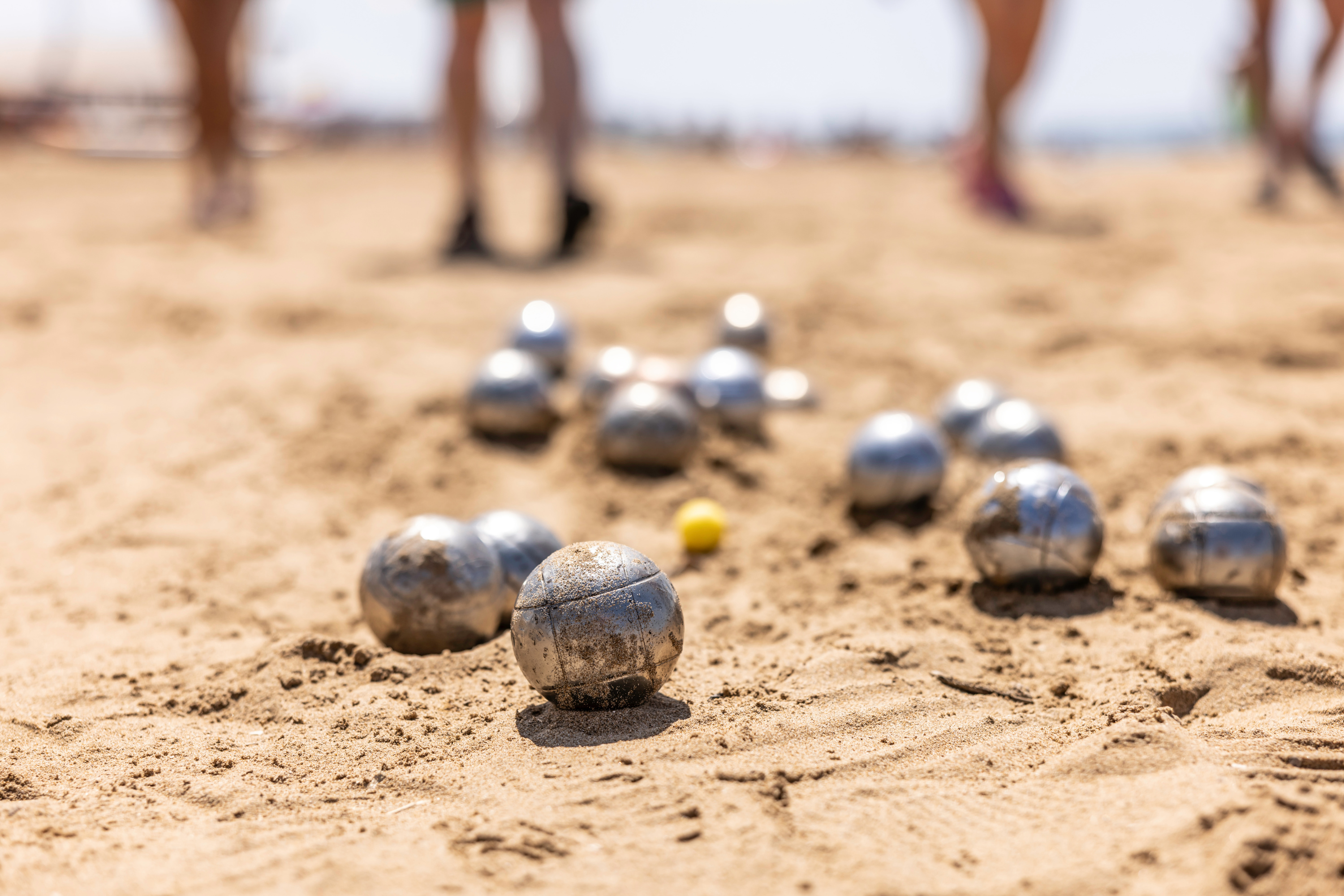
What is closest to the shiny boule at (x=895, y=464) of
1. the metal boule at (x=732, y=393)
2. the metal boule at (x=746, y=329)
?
the metal boule at (x=732, y=393)

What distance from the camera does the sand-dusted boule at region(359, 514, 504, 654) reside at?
3.59m

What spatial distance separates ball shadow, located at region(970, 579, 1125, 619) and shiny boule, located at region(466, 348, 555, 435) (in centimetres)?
269

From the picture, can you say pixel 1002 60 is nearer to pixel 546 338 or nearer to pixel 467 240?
pixel 467 240

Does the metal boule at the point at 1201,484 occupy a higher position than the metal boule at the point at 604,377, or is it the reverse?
the metal boule at the point at 604,377

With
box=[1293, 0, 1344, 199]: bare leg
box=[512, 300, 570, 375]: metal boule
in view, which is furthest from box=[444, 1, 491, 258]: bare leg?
box=[1293, 0, 1344, 199]: bare leg

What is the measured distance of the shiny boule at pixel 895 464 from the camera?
502cm

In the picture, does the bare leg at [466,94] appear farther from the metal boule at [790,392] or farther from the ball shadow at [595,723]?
the ball shadow at [595,723]

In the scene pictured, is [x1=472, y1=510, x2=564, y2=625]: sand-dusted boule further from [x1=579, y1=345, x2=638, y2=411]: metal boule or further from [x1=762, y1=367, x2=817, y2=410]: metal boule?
[x1=762, y1=367, x2=817, y2=410]: metal boule

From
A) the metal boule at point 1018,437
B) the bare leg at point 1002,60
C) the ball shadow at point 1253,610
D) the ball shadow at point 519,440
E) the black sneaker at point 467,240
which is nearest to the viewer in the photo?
the ball shadow at point 1253,610

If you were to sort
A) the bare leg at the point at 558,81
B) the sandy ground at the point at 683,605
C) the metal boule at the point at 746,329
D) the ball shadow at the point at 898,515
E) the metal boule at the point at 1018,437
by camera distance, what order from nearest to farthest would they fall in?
the sandy ground at the point at 683,605 → the ball shadow at the point at 898,515 → the metal boule at the point at 1018,437 → the metal boule at the point at 746,329 → the bare leg at the point at 558,81

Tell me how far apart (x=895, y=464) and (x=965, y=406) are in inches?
40.3

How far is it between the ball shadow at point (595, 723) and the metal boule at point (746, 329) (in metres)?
4.39

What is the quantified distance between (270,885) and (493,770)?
0.64m

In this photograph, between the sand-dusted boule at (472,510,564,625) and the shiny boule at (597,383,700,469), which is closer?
the sand-dusted boule at (472,510,564,625)
